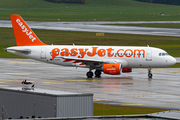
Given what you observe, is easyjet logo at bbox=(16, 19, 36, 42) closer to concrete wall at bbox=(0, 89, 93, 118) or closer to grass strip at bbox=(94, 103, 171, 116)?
grass strip at bbox=(94, 103, 171, 116)

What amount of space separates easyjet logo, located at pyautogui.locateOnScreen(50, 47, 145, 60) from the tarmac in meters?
3.03

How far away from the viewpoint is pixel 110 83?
50000 millimetres

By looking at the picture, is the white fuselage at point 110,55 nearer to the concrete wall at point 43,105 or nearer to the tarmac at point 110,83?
the tarmac at point 110,83

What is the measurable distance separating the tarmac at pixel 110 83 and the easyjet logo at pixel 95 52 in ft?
9.95

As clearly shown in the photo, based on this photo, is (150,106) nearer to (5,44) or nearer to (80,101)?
(80,101)

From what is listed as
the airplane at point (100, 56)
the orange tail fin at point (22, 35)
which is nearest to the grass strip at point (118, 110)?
the airplane at point (100, 56)

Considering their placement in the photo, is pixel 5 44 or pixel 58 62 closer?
pixel 58 62

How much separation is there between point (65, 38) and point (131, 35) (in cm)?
2115

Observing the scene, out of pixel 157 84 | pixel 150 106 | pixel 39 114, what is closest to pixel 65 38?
pixel 157 84

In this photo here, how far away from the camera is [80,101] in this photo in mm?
26781

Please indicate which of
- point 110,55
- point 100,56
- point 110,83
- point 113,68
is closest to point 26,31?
point 100,56

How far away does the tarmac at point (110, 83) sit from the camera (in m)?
38.7

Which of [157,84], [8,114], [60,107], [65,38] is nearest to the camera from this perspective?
[60,107]

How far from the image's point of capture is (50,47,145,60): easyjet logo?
55.2 m
